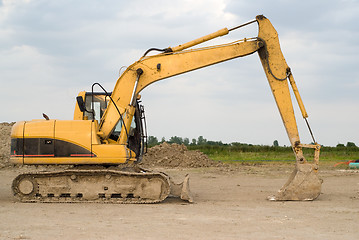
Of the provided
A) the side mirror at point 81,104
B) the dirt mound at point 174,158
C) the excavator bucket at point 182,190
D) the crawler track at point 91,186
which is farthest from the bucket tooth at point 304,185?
the dirt mound at point 174,158

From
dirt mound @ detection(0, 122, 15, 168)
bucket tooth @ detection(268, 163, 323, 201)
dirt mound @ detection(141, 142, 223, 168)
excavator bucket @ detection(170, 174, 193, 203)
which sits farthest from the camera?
dirt mound @ detection(141, 142, 223, 168)

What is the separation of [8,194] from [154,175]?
213 inches

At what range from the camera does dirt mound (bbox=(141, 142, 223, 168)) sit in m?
28.4

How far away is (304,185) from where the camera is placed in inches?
483

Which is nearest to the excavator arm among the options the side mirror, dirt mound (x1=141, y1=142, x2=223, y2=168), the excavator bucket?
the side mirror

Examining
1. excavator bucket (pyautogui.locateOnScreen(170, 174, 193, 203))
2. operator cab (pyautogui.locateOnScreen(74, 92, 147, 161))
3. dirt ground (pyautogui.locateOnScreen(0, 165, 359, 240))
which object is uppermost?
operator cab (pyautogui.locateOnScreen(74, 92, 147, 161))

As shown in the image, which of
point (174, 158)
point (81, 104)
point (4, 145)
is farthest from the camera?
point (4, 145)

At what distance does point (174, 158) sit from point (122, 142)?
16.8m

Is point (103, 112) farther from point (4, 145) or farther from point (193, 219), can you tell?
point (4, 145)

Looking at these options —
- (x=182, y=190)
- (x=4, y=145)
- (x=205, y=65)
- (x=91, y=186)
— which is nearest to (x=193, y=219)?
(x=182, y=190)

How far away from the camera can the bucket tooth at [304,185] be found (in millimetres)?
12219

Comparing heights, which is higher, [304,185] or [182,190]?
[304,185]

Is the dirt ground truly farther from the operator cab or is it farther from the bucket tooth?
the operator cab

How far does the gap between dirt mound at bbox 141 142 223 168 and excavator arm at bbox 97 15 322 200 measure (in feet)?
51.9
